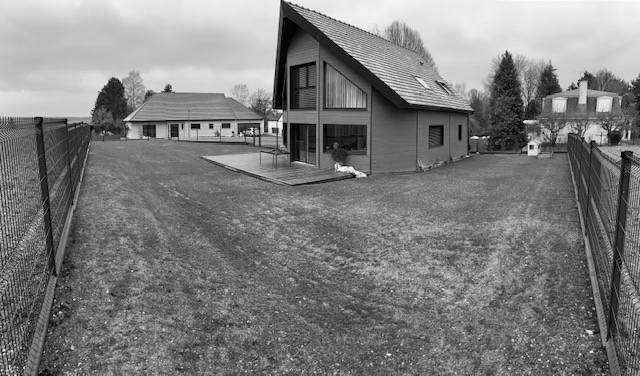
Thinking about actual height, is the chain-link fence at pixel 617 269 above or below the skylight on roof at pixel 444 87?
below

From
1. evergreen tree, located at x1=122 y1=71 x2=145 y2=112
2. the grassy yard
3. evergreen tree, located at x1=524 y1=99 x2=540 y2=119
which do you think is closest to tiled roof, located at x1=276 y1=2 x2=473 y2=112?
the grassy yard

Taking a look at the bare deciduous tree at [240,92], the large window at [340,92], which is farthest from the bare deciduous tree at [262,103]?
the large window at [340,92]

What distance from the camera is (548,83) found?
58.1 metres

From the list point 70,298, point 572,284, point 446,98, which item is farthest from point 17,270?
point 446,98

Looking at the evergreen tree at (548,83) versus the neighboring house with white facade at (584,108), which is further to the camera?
the evergreen tree at (548,83)

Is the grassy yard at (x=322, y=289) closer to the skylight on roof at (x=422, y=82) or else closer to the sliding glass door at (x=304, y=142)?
the sliding glass door at (x=304, y=142)

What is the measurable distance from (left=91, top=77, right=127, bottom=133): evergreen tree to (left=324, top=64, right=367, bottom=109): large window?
59053 millimetres

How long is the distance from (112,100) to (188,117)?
2602cm

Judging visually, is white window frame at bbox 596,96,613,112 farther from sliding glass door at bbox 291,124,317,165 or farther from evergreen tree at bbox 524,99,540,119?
sliding glass door at bbox 291,124,317,165

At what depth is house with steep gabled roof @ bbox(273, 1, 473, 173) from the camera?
17281mm

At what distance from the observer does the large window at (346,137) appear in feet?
58.0

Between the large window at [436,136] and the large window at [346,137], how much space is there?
4.49 metres

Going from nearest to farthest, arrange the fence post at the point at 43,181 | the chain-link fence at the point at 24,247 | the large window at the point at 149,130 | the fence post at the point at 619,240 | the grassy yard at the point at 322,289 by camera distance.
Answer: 1. the chain-link fence at the point at 24,247
2. the fence post at the point at 619,240
3. the grassy yard at the point at 322,289
4. the fence post at the point at 43,181
5. the large window at the point at 149,130

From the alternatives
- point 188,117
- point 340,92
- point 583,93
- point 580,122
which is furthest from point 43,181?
point 583,93
